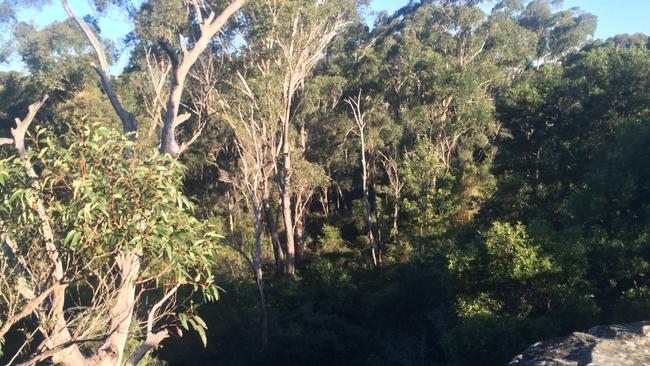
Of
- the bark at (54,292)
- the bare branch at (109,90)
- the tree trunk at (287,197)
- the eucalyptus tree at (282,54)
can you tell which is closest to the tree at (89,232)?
the bark at (54,292)

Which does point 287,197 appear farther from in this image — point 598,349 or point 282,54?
point 598,349

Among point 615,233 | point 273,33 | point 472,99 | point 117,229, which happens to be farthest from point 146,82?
point 117,229

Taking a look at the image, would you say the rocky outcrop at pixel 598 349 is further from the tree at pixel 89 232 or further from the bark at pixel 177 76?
the bark at pixel 177 76

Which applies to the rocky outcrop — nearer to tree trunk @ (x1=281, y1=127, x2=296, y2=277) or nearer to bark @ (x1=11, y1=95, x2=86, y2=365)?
bark @ (x1=11, y1=95, x2=86, y2=365)

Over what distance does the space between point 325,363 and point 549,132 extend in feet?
28.9

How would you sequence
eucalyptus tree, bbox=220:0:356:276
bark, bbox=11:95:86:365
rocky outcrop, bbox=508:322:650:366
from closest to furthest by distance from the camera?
bark, bbox=11:95:86:365
rocky outcrop, bbox=508:322:650:366
eucalyptus tree, bbox=220:0:356:276

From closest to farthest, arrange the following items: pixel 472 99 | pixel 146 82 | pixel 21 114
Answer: pixel 472 99 → pixel 146 82 → pixel 21 114

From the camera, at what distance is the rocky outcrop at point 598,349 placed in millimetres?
5320

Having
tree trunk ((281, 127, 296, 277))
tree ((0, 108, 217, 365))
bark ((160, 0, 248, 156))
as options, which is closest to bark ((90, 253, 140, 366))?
tree ((0, 108, 217, 365))

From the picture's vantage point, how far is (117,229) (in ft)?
12.6

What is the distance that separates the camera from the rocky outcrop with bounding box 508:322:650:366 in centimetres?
532

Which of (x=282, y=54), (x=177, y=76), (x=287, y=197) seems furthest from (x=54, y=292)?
(x=282, y=54)

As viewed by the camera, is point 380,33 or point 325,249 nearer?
point 325,249

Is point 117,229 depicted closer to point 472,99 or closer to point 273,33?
point 273,33
